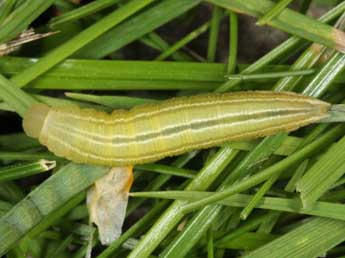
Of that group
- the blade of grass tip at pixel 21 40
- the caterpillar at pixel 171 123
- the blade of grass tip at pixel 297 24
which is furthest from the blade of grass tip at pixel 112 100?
the blade of grass tip at pixel 297 24

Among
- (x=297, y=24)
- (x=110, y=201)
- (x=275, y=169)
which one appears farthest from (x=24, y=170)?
(x=297, y=24)

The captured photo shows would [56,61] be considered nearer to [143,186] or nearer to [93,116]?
[93,116]

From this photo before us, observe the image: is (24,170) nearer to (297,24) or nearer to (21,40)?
(21,40)

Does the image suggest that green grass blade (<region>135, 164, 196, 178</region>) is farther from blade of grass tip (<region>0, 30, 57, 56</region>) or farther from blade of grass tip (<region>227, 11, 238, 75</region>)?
blade of grass tip (<region>0, 30, 57, 56</region>)

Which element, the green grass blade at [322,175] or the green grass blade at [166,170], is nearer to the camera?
the green grass blade at [322,175]

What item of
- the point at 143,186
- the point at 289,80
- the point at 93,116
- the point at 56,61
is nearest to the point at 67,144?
the point at 93,116

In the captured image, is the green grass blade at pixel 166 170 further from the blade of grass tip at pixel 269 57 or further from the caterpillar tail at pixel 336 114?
the caterpillar tail at pixel 336 114
